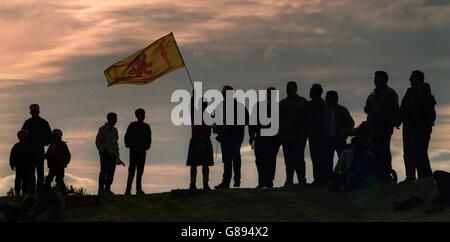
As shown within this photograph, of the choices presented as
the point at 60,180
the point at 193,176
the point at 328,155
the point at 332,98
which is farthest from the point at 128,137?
the point at 332,98

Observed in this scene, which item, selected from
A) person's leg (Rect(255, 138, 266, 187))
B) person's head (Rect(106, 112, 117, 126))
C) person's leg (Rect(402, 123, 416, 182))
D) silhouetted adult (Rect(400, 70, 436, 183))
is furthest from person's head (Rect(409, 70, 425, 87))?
person's head (Rect(106, 112, 117, 126))

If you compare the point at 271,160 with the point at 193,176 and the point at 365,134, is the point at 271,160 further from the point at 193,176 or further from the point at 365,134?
the point at 365,134

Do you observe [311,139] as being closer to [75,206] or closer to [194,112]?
[194,112]

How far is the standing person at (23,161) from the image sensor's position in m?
30.4

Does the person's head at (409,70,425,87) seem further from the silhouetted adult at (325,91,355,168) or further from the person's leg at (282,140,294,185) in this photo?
the person's leg at (282,140,294,185)

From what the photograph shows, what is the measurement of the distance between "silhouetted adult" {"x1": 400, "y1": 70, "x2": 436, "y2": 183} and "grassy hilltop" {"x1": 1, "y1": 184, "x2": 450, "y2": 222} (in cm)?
69

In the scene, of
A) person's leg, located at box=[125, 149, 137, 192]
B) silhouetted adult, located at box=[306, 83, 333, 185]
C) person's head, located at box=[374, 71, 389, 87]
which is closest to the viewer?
person's head, located at box=[374, 71, 389, 87]

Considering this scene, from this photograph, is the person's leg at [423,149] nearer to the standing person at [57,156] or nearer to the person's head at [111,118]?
the person's head at [111,118]

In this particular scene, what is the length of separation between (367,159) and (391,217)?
8.82 ft

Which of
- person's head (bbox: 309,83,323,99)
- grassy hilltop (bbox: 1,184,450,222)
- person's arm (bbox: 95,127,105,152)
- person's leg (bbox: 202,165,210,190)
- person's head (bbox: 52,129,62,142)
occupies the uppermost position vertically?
person's head (bbox: 309,83,323,99)

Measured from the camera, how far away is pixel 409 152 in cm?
2638

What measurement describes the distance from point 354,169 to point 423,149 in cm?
155

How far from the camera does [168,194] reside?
2977cm

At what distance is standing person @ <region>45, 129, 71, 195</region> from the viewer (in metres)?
30.0
